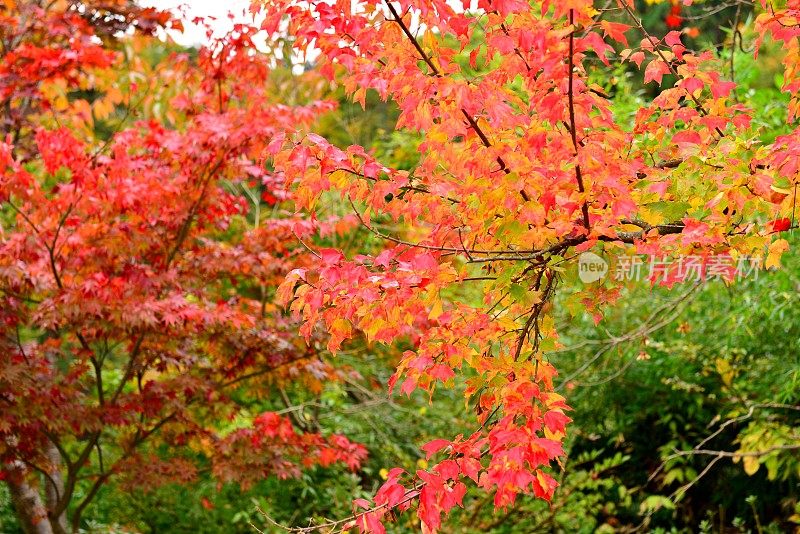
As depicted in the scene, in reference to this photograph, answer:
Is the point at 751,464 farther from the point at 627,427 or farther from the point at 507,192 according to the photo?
the point at 507,192

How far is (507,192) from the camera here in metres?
2.35

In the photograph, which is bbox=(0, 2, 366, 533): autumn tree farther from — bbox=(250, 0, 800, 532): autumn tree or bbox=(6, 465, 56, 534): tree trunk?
bbox=(250, 0, 800, 532): autumn tree

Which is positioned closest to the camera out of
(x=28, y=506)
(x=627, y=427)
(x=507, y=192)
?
(x=507, y=192)

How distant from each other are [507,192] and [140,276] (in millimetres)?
2497

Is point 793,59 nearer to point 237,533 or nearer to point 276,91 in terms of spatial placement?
point 237,533

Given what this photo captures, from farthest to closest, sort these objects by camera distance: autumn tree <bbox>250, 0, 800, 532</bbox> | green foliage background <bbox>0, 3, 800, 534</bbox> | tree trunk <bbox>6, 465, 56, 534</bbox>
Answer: green foliage background <bbox>0, 3, 800, 534</bbox> → tree trunk <bbox>6, 465, 56, 534</bbox> → autumn tree <bbox>250, 0, 800, 532</bbox>

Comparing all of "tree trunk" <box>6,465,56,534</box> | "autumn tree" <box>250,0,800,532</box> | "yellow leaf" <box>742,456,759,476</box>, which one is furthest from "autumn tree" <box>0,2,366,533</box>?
"yellow leaf" <box>742,456,759,476</box>

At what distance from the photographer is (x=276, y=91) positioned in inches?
329

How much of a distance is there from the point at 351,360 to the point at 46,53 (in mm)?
2978

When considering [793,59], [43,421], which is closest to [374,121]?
[43,421]

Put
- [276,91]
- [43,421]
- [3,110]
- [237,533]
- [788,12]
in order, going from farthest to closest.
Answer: [276,91]
[237,533]
[3,110]
[43,421]
[788,12]

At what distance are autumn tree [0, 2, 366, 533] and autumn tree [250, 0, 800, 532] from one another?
1.28m

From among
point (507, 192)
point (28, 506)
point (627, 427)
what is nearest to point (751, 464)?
point (627, 427)

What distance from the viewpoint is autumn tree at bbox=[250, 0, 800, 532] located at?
7.57ft
